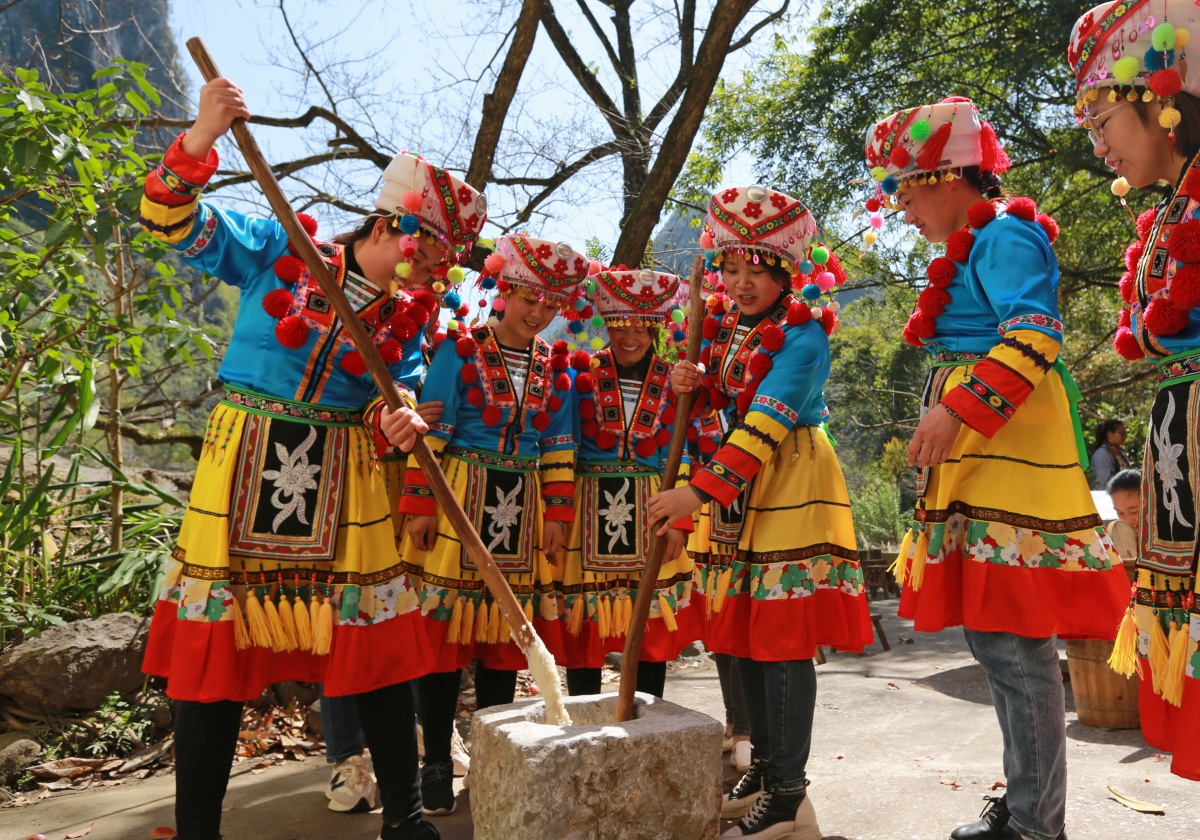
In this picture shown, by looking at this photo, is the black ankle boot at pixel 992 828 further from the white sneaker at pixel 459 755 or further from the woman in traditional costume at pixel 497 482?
the white sneaker at pixel 459 755

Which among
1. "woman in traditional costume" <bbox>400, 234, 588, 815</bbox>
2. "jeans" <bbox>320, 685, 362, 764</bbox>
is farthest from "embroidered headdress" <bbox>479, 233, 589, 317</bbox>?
"jeans" <bbox>320, 685, 362, 764</bbox>

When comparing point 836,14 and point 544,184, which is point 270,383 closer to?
point 544,184

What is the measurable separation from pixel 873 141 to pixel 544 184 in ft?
15.8

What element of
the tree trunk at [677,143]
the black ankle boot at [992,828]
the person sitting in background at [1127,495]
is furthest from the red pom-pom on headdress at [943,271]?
the tree trunk at [677,143]

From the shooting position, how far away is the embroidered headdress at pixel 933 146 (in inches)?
96.3

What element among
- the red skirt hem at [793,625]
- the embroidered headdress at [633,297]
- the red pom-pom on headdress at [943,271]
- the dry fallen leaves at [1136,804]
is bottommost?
the dry fallen leaves at [1136,804]

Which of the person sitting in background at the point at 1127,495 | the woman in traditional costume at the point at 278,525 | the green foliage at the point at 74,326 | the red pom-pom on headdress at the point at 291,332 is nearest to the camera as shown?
the woman in traditional costume at the point at 278,525

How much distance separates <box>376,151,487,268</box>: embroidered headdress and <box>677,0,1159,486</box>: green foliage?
5691 mm

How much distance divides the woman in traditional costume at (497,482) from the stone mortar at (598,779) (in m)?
1.00

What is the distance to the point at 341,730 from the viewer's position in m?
3.18

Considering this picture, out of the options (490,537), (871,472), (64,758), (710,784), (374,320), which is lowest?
(64,758)

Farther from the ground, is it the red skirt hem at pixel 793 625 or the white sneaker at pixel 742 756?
the red skirt hem at pixel 793 625

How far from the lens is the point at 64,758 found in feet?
11.8

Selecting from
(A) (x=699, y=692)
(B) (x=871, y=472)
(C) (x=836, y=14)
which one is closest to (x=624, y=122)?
(C) (x=836, y=14)
